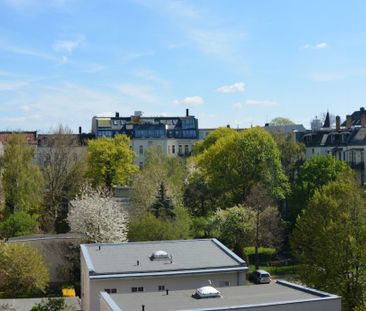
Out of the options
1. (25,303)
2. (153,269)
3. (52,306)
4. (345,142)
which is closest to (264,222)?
(153,269)

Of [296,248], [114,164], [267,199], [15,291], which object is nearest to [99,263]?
[15,291]

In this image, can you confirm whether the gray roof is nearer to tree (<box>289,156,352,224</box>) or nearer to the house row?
the house row

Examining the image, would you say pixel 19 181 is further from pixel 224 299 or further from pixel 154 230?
pixel 224 299

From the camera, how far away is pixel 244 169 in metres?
58.4

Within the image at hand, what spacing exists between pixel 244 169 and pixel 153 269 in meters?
28.6

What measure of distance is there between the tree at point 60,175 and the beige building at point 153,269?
28.5 m

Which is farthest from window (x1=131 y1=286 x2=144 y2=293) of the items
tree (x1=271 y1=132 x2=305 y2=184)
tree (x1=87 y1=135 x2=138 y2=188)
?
tree (x1=271 y1=132 x2=305 y2=184)

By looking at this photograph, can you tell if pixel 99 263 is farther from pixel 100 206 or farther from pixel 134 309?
pixel 100 206

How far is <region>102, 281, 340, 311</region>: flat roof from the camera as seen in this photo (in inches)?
911

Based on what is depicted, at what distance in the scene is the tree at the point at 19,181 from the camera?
58031mm

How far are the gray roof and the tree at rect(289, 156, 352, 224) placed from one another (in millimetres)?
27509

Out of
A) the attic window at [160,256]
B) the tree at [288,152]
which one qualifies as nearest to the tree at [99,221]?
the attic window at [160,256]

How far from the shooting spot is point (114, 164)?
235ft

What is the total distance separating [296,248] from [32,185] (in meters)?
31.5
